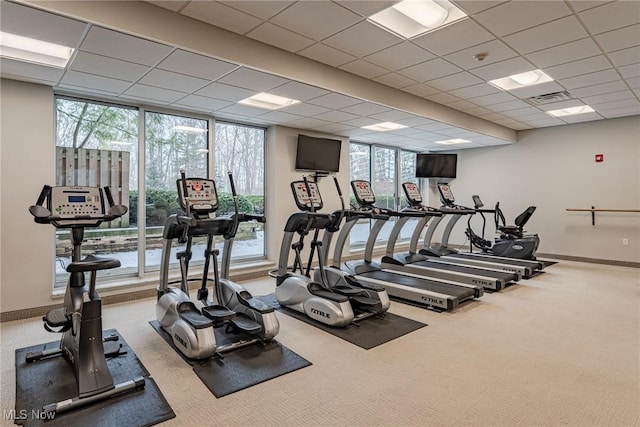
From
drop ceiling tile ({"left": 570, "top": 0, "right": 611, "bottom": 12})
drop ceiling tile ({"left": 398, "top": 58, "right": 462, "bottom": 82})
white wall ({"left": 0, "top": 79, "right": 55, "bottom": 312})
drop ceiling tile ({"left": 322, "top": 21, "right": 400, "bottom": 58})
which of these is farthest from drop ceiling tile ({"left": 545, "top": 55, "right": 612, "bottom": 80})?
white wall ({"left": 0, "top": 79, "right": 55, "bottom": 312})

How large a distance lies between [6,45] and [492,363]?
5.12 m

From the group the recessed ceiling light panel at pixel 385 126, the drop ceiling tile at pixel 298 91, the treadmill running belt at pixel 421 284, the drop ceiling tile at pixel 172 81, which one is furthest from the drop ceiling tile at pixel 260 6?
the recessed ceiling light panel at pixel 385 126

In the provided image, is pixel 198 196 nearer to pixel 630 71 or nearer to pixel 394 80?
pixel 394 80

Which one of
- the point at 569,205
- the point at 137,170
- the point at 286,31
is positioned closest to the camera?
the point at 286,31

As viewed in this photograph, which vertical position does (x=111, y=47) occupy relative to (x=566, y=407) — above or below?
above

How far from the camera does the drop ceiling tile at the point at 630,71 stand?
4.39 m

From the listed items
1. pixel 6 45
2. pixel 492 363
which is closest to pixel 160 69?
pixel 6 45

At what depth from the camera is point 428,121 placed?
633 cm

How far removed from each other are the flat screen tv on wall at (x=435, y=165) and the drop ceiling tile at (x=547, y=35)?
213 inches

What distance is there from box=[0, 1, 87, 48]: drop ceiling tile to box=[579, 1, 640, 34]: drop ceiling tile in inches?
170

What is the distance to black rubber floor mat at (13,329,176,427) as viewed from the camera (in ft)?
7.18

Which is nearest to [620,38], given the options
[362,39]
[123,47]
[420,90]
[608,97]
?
[420,90]

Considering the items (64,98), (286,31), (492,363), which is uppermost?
(286,31)

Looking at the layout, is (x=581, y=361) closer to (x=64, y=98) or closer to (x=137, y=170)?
(x=137, y=170)
